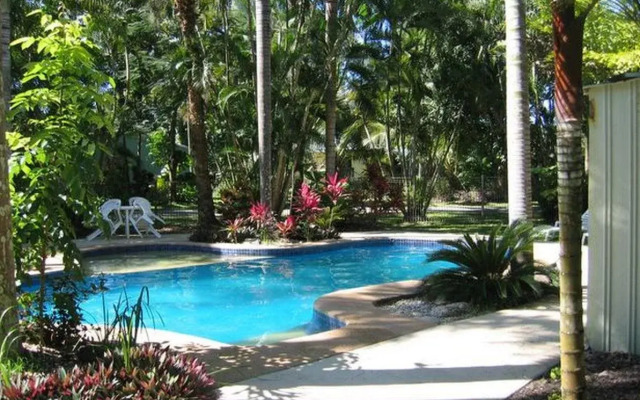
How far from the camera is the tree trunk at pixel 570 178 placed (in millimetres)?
3439

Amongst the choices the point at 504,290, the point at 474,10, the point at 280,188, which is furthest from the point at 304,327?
the point at 474,10

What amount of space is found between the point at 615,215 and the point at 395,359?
2195 mm

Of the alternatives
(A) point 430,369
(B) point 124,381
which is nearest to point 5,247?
(B) point 124,381

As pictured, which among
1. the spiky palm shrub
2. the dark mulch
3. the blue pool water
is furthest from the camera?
the blue pool water

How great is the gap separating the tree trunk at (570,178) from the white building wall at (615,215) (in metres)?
1.82

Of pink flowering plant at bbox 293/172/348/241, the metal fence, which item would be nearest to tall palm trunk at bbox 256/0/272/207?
pink flowering plant at bbox 293/172/348/241

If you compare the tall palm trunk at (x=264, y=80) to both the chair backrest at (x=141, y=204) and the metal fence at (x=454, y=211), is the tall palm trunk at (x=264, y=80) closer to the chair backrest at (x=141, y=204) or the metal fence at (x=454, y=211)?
the chair backrest at (x=141, y=204)

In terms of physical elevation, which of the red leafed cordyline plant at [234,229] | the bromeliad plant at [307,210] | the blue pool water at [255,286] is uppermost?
the bromeliad plant at [307,210]

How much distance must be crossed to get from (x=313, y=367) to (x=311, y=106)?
15322mm

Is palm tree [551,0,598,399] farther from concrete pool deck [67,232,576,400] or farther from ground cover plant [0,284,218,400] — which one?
ground cover plant [0,284,218,400]

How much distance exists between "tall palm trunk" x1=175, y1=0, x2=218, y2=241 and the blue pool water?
292 cm

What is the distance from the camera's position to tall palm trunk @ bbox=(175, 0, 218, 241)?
625 inches

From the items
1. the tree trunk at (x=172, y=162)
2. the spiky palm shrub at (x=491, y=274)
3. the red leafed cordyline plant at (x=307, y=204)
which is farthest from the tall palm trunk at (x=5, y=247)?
the tree trunk at (x=172, y=162)

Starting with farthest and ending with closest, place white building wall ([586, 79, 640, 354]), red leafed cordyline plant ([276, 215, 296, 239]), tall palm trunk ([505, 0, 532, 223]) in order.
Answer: red leafed cordyline plant ([276, 215, 296, 239]) < tall palm trunk ([505, 0, 532, 223]) < white building wall ([586, 79, 640, 354])
